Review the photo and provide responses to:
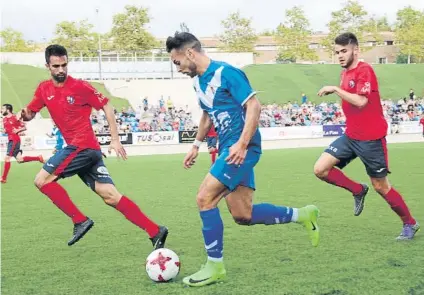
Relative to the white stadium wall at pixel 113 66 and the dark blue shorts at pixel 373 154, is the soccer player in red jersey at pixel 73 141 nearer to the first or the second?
the dark blue shorts at pixel 373 154

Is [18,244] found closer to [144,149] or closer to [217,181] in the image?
[217,181]

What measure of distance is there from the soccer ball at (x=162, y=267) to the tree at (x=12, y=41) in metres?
76.4

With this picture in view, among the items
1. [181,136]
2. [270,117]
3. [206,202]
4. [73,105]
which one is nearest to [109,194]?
[73,105]

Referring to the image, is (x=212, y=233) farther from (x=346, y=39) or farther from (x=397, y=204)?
(x=346, y=39)

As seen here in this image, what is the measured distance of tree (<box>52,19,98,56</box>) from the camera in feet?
230

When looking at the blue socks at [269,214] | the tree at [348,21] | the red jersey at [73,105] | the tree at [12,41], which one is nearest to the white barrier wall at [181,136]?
the red jersey at [73,105]

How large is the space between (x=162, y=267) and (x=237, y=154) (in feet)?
3.83

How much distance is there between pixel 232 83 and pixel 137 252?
2.38 meters

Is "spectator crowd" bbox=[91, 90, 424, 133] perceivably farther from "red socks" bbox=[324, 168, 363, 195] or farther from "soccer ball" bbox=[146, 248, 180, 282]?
"soccer ball" bbox=[146, 248, 180, 282]

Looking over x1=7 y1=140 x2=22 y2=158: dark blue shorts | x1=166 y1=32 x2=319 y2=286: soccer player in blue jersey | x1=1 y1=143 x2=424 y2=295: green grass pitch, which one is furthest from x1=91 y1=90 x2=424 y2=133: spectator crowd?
x1=166 y1=32 x2=319 y2=286: soccer player in blue jersey

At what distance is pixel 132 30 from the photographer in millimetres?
67062

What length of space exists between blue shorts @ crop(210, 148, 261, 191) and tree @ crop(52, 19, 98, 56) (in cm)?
6558

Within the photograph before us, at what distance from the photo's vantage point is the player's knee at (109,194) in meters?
6.99

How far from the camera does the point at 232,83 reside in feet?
18.1
